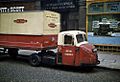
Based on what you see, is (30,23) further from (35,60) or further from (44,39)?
(35,60)

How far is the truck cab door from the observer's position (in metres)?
13.7

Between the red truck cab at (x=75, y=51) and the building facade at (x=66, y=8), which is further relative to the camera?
the building facade at (x=66, y=8)

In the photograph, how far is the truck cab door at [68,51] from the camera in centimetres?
1371

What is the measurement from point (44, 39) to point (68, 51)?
2015 mm

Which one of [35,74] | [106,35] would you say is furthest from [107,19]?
[35,74]

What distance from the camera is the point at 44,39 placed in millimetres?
14992

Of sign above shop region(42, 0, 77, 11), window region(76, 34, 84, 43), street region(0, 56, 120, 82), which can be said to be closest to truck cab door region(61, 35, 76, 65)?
window region(76, 34, 84, 43)

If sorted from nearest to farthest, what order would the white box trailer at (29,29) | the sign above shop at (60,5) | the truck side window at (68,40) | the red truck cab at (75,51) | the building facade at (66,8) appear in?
the red truck cab at (75,51)
the truck side window at (68,40)
the white box trailer at (29,29)
the building facade at (66,8)
the sign above shop at (60,5)

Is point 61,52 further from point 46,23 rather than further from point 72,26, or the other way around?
point 72,26

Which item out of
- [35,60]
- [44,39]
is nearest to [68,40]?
[44,39]

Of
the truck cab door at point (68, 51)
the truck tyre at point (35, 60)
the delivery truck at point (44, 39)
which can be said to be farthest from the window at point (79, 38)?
the truck tyre at point (35, 60)

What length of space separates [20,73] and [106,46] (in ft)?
35.4

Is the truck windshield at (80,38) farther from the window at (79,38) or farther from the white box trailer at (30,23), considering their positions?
the white box trailer at (30,23)

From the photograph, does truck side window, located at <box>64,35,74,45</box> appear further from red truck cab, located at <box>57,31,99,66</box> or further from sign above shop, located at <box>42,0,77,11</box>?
sign above shop, located at <box>42,0,77,11</box>
